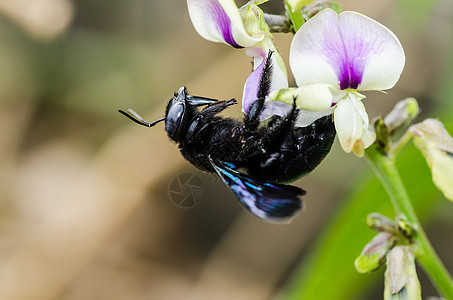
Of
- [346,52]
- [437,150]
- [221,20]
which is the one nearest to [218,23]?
[221,20]

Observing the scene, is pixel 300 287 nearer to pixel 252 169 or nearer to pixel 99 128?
pixel 252 169

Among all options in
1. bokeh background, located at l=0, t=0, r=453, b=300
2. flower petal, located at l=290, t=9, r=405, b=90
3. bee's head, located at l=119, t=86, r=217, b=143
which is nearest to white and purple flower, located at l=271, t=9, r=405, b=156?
flower petal, located at l=290, t=9, r=405, b=90

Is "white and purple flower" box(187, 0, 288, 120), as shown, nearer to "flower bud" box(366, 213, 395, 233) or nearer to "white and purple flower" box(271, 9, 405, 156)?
"white and purple flower" box(271, 9, 405, 156)

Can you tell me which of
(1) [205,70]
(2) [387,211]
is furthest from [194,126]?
(1) [205,70]

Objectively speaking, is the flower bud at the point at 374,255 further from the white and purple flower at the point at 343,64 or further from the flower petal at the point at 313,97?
the flower petal at the point at 313,97

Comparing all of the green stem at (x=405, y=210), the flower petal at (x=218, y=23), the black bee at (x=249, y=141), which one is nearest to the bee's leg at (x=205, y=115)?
the black bee at (x=249, y=141)
